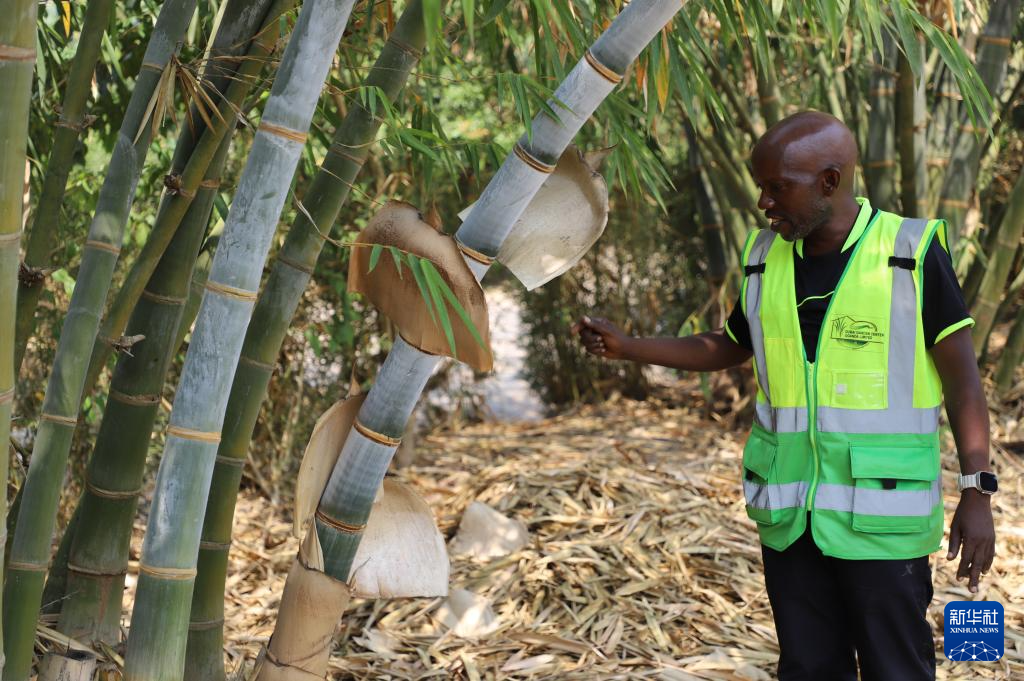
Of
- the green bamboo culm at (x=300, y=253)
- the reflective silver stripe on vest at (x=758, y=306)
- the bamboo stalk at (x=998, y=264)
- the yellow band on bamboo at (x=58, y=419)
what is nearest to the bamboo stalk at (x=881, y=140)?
the bamboo stalk at (x=998, y=264)

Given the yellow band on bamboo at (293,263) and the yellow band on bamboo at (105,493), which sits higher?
the yellow band on bamboo at (293,263)

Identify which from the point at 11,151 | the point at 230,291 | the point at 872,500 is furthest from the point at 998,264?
the point at 11,151

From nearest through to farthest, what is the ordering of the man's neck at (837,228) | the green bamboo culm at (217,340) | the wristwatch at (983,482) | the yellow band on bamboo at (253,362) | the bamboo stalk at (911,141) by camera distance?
1. the green bamboo culm at (217,340)
2. the wristwatch at (983,482)
3. the man's neck at (837,228)
4. the yellow band on bamboo at (253,362)
5. the bamboo stalk at (911,141)

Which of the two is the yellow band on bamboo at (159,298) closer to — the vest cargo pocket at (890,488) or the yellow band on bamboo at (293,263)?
the yellow band on bamboo at (293,263)

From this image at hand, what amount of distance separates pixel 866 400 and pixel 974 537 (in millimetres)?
255

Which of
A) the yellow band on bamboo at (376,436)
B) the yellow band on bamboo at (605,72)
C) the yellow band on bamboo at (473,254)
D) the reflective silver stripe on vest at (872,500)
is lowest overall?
the reflective silver stripe on vest at (872,500)

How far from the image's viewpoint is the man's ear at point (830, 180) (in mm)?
1584

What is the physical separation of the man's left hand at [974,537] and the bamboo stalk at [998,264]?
8.07 feet

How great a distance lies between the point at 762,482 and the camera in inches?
66.9

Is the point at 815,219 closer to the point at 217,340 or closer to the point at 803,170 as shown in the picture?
the point at 803,170

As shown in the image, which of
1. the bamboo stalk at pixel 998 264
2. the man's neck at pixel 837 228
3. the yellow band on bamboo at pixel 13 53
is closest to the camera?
the yellow band on bamboo at pixel 13 53

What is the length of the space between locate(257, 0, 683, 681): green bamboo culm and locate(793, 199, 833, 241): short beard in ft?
1.39

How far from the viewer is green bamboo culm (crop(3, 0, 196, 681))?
156cm

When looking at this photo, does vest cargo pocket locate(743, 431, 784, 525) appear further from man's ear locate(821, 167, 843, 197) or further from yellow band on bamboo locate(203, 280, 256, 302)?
yellow band on bamboo locate(203, 280, 256, 302)
